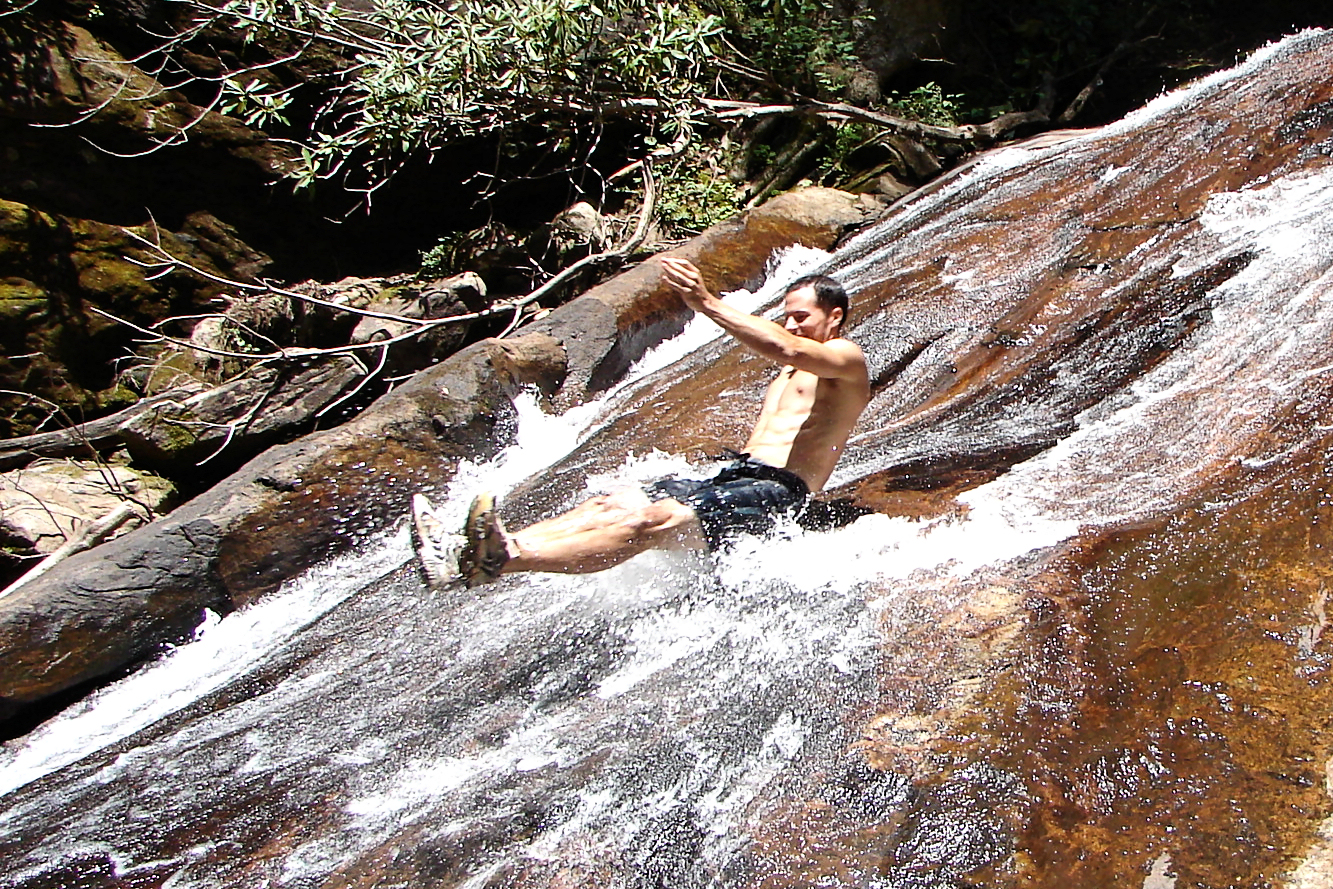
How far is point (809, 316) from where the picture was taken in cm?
418

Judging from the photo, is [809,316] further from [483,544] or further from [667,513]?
[483,544]

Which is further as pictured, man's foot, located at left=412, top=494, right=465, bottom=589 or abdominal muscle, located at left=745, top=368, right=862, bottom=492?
abdominal muscle, located at left=745, top=368, right=862, bottom=492

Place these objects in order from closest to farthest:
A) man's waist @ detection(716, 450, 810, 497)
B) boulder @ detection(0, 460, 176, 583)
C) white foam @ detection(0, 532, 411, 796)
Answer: man's waist @ detection(716, 450, 810, 497)
white foam @ detection(0, 532, 411, 796)
boulder @ detection(0, 460, 176, 583)

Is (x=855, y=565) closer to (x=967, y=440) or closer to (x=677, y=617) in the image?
(x=677, y=617)

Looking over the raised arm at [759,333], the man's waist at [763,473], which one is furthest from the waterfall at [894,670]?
the raised arm at [759,333]

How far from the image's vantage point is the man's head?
418cm

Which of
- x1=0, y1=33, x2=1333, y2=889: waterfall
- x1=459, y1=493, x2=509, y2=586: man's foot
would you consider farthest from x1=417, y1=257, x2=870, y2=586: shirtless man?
x1=0, y1=33, x2=1333, y2=889: waterfall

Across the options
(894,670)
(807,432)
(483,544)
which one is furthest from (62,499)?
(894,670)

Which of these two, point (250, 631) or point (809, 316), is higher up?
point (809, 316)

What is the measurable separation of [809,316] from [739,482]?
68cm

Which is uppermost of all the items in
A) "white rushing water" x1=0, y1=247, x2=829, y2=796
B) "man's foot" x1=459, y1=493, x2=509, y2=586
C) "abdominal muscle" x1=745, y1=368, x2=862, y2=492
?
"man's foot" x1=459, y1=493, x2=509, y2=586

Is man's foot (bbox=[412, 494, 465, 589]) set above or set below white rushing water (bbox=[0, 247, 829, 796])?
above

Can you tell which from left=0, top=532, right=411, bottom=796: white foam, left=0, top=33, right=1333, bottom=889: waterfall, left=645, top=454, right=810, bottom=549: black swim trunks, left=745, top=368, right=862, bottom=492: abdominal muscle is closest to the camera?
left=0, top=33, right=1333, bottom=889: waterfall

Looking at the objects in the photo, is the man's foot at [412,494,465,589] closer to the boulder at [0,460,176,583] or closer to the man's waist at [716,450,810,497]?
the man's waist at [716,450,810,497]
